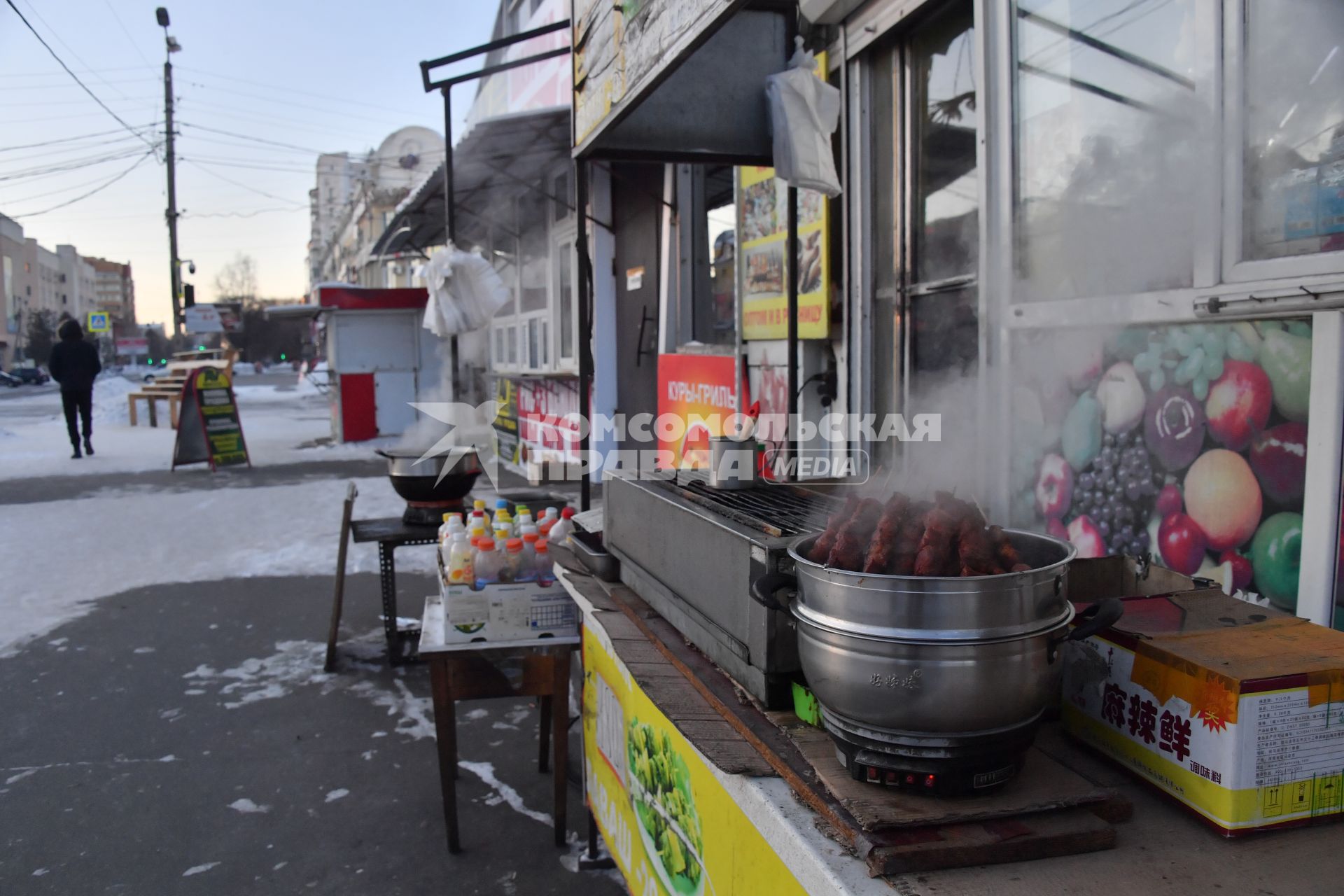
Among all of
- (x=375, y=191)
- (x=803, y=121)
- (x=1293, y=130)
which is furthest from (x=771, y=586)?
(x=375, y=191)

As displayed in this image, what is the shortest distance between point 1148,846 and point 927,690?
399 millimetres

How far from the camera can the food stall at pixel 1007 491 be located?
127 centimetres

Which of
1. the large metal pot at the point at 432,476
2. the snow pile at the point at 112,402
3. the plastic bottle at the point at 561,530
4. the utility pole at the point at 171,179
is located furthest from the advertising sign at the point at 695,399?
the utility pole at the point at 171,179

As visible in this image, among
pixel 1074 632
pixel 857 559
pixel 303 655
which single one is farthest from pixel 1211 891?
pixel 303 655

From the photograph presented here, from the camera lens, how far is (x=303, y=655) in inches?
207

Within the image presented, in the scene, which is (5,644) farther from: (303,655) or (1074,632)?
(1074,632)

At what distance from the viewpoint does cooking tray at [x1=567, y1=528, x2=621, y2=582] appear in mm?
2818

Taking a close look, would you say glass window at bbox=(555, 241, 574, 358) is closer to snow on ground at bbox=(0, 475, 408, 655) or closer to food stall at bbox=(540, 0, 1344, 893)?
snow on ground at bbox=(0, 475, 408, 655)

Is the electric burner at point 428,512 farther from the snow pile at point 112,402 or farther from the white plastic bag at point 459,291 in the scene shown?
the snow pile at point 112,402

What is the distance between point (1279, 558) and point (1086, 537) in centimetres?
84

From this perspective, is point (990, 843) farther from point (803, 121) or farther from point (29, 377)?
point (29, 377)

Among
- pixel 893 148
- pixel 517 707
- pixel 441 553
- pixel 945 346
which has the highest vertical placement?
pixel 893 148

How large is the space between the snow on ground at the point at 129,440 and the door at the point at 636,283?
18.8 ft

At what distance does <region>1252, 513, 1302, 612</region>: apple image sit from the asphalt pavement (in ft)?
7.50
